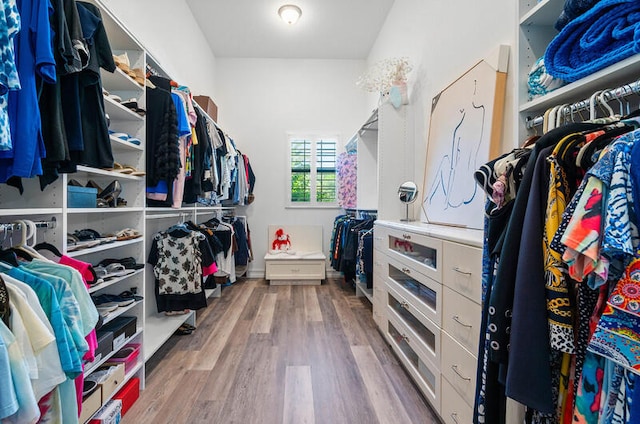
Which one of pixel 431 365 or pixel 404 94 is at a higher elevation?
pixel 404 94

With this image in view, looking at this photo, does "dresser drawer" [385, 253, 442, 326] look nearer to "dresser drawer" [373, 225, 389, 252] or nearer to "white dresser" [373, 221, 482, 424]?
"white dresser" [373, 221, 482, 424]

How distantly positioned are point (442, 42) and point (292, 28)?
221cm

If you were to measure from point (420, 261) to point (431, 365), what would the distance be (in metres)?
0.54

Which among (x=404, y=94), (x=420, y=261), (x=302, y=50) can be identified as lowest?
(x=420, y=261)

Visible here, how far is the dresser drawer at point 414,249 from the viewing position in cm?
151

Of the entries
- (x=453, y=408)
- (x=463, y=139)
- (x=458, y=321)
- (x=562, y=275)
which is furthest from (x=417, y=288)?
(x=562, y=275)

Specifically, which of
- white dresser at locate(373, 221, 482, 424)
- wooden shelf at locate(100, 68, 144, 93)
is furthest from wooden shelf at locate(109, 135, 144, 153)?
white dresser at locate(373, 221, 482, 424)

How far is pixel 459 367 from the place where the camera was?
128cm

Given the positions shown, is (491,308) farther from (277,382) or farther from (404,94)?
(404,94)

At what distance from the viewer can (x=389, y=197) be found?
2.68 m

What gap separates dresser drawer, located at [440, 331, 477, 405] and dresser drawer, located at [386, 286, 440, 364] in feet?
0.23

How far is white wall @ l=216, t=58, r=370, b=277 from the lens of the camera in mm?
4504

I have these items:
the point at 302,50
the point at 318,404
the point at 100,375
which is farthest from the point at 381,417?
the point at 302,50

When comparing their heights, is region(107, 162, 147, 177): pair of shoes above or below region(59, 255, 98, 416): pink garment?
above
